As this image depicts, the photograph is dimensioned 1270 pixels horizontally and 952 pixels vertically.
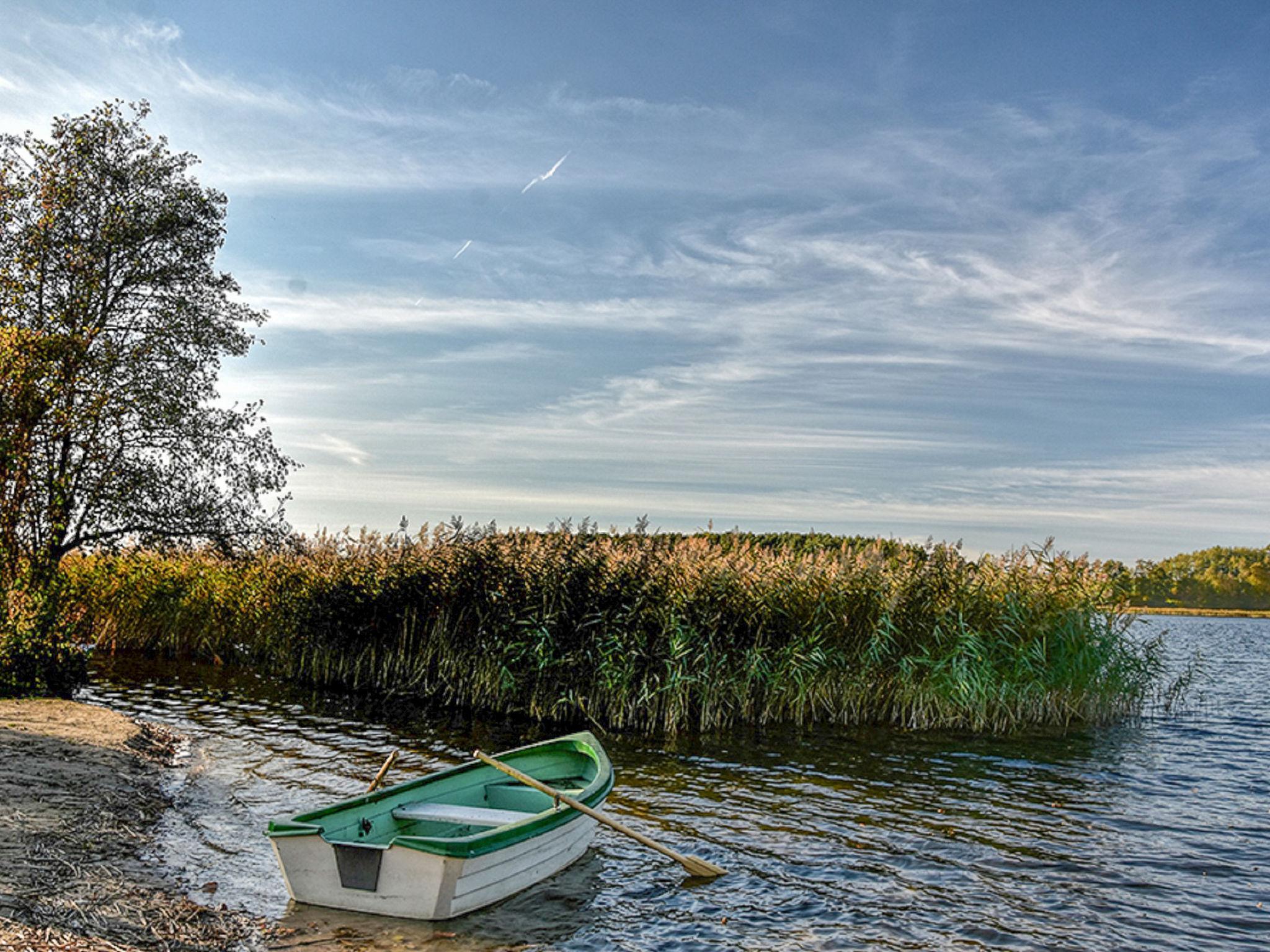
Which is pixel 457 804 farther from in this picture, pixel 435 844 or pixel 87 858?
pixel 87 858

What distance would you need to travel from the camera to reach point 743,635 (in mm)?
17328

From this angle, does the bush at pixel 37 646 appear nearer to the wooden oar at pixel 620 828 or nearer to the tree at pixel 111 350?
the tree at pixel 111 350

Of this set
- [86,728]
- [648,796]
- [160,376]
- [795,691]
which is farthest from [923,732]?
[160,376]

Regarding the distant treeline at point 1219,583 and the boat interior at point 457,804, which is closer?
the boat interior at point 457,804

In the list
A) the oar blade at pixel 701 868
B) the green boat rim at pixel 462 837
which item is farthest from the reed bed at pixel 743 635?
the oar blade at pixel 701 868

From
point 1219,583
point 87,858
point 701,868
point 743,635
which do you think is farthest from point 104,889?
point 1219,583

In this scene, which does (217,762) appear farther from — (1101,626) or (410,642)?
(1101,626)

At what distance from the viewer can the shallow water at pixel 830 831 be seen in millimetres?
8484

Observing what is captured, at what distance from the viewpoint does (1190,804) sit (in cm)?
1366

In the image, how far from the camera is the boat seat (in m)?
9.04

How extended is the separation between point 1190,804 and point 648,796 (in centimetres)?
825

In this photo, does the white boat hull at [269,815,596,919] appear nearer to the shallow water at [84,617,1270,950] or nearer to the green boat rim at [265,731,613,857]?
the green boat rim at [265,731,613,857]

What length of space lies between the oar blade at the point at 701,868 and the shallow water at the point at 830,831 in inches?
4.5

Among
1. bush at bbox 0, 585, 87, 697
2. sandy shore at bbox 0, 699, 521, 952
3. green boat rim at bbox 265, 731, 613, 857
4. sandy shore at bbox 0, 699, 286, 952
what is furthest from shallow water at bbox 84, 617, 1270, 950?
→ bush at bbox 0, 585, 87, 697
